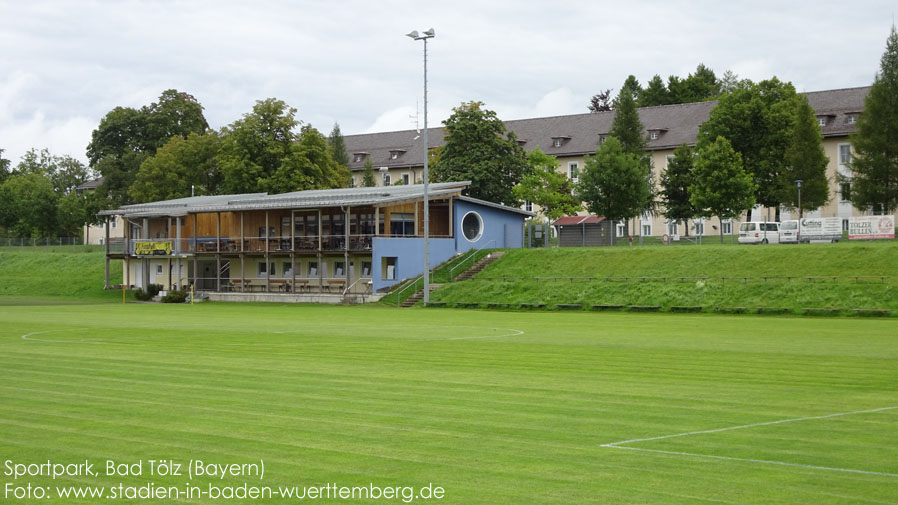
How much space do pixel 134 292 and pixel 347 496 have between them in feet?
214

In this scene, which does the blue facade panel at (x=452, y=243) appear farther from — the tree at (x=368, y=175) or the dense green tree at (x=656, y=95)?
the dense green tree at (x=656, y=95)

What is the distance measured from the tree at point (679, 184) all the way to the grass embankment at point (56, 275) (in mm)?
43193

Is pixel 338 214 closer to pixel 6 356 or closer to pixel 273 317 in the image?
pixel 273 317

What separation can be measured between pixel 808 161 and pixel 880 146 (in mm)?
6176

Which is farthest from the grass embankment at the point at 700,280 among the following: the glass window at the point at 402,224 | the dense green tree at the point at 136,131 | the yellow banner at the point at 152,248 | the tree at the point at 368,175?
the dense green tree at the point at 136,131

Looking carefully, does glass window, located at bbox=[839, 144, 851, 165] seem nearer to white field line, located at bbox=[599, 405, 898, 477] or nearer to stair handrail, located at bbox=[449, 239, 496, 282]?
stair handrail, located at bbox=[449, 239, 496, 282]

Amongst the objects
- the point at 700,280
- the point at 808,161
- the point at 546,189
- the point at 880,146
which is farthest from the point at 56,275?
the point at 880,146

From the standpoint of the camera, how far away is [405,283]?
61.2 m

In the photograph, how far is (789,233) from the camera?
6575cm

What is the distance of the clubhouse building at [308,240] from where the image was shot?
204 ft

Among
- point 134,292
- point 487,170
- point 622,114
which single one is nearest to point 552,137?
point 622,114

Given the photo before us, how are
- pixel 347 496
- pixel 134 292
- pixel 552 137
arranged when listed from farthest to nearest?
pixel 552 137 < pixel 134 292 < pixel 347 496

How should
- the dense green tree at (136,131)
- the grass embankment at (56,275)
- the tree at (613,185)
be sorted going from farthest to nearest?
1. the dense green tree at (136,131)
2. the grass embankment at (56,275)
3. the tree at (613,185)

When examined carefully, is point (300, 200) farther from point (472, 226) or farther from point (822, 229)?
point (822, 229)
